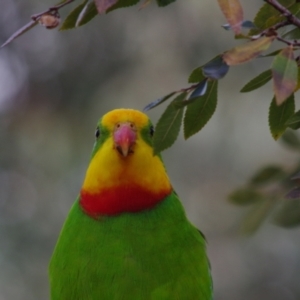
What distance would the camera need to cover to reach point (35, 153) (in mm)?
6008

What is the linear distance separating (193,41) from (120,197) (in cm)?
367

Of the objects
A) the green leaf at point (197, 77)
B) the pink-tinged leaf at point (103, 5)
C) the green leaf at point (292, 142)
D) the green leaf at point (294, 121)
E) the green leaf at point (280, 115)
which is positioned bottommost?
the green leaf at point (292, 142)

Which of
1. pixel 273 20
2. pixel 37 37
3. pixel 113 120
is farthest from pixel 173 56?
pixel 273 20

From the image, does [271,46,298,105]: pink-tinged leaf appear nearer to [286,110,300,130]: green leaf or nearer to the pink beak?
[286,110,300,130]: green leaf

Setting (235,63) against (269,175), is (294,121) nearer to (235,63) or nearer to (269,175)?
(235,63)

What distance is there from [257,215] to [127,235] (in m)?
0.58

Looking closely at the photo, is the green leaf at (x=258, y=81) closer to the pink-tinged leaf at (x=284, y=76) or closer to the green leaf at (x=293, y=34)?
the green leaf at (x=293, y=34)

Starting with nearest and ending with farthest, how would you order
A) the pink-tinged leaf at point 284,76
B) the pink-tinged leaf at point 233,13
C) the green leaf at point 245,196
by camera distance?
the pink-tinged leaf at point 284,76, the pink-tinged leaf at point 233,13, the green leaf at point 245,196

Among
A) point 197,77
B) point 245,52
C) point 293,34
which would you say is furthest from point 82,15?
point 293,34

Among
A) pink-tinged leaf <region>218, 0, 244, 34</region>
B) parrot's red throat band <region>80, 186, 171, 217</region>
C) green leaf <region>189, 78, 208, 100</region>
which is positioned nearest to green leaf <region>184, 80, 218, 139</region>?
green leaf <region>189, 78, 208, 100</region>

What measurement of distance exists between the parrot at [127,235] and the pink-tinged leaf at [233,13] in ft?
3.60

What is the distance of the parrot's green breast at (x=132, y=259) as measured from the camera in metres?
2.39

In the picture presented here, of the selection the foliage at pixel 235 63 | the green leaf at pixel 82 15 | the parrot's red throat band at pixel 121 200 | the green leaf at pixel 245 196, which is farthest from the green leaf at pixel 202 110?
the green leaf at pixel 245 196

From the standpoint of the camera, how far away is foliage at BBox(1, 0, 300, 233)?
133 cm
